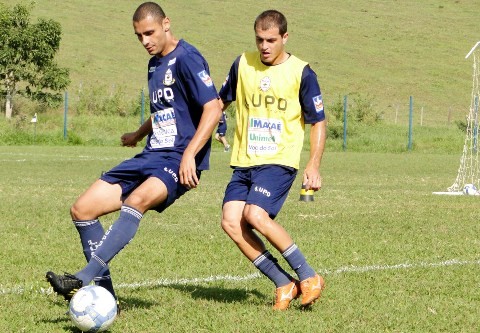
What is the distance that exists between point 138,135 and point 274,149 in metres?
0.95

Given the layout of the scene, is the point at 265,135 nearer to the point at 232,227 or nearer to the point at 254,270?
the point at 232,227

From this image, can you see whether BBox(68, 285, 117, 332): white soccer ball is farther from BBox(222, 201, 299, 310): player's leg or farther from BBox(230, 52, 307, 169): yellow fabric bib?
BBox(230, 52, 307, 169): yellow fabric bib

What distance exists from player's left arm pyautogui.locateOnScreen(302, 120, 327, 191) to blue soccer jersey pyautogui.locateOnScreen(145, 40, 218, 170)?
2.24 feet

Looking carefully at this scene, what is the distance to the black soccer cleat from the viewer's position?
224 inches

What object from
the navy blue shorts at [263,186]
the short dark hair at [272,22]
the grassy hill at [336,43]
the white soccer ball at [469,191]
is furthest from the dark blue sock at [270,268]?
the grassy hill at [336,43]

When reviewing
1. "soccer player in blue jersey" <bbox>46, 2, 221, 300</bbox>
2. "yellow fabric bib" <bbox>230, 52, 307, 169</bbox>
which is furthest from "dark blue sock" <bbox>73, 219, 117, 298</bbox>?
"yellow fabric bib" <bbox>230, 52, 307, 169</bbox>

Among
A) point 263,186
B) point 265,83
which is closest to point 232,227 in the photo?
point 263,186

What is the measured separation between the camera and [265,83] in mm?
6547

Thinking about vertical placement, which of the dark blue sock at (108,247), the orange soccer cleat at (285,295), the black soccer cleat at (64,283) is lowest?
the orange soccer cleat at (285,295)

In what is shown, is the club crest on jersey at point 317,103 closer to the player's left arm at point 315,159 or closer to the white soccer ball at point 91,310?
the player's left arm at point 315,159

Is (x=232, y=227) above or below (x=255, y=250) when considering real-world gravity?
above

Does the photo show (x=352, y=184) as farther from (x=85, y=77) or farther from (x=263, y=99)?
(x=85, y=77)

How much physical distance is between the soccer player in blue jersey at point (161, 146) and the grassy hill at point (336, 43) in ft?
180

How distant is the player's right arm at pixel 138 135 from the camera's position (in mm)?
6586
